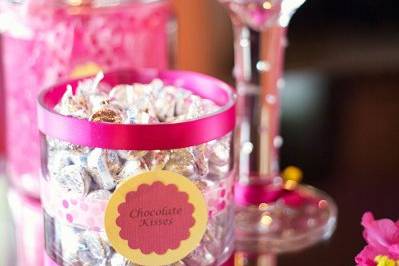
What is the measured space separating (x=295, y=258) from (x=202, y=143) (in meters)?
0.18

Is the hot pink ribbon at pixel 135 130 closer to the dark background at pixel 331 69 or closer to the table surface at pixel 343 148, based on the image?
the table surface at pixel 343 148

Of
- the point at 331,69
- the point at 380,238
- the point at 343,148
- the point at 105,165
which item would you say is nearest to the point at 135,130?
the point at 105,165

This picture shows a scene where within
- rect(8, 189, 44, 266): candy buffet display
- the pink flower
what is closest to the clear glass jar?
rect(8, 189, 44, 266): candy buffet display

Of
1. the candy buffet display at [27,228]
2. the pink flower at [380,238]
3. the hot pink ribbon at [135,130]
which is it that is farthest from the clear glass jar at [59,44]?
the pink flower at [380,238]

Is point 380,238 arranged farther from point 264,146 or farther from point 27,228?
point 27,228

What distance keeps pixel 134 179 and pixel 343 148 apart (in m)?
0.67

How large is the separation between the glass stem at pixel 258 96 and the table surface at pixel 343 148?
90 millimetres

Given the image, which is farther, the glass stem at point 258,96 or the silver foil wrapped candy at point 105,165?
the glass stem at point 258,96

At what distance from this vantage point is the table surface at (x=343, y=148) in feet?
2.28

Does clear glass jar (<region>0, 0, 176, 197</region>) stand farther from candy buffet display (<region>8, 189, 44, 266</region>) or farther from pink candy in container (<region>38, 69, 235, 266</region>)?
pink candy in container (<region>38, 69, 235, 266</region>)

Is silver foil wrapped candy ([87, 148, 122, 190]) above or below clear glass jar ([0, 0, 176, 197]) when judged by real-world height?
below

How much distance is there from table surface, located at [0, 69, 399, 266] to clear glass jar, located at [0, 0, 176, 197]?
3.1 inches

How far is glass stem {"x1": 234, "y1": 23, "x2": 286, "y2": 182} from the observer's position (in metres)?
0.72

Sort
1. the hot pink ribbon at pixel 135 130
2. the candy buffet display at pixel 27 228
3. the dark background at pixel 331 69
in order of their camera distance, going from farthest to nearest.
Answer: the dark background at pixel 331 69, the candy buffet display at pixel 27 228, the hot pink ribbon at pixel 135 130
